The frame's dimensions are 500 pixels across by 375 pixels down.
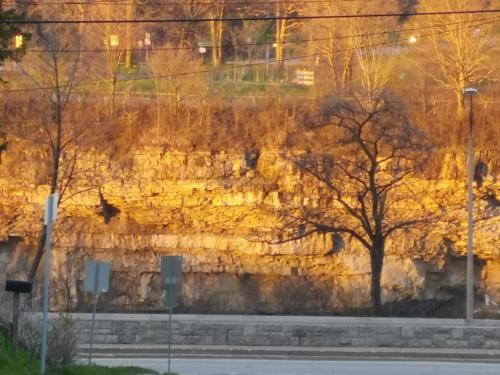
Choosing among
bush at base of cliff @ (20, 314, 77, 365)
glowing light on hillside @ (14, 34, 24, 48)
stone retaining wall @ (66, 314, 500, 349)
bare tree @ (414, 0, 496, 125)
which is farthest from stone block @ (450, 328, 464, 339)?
bare tree @ (414, 0, 496, 125)

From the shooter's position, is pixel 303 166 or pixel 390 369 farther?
pixel 303 166

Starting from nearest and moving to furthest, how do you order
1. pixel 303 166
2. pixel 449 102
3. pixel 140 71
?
pixel 303 166, pixel 449 102, pixel 140 71

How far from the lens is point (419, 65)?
50250 millimetres

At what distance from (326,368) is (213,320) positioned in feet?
15.3

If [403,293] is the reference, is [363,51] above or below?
above

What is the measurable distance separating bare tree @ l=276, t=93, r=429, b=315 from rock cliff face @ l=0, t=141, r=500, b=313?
145 cm

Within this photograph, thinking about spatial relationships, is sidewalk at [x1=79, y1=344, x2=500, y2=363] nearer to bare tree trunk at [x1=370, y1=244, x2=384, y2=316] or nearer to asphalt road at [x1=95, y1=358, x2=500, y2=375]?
asphalt road at [x1=95, y1=358, x2=500, y2=375]

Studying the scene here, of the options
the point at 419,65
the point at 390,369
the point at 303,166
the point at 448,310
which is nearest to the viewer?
the point at 390,369

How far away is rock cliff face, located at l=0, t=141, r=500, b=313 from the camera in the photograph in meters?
39.3

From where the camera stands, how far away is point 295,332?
24.8 meters

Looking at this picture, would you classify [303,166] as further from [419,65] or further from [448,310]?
[419,65]

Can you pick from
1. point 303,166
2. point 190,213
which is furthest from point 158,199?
point 303,166

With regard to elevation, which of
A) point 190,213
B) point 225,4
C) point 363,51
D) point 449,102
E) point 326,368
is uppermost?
point 225,4

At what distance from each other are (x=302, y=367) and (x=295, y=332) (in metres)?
3.11
